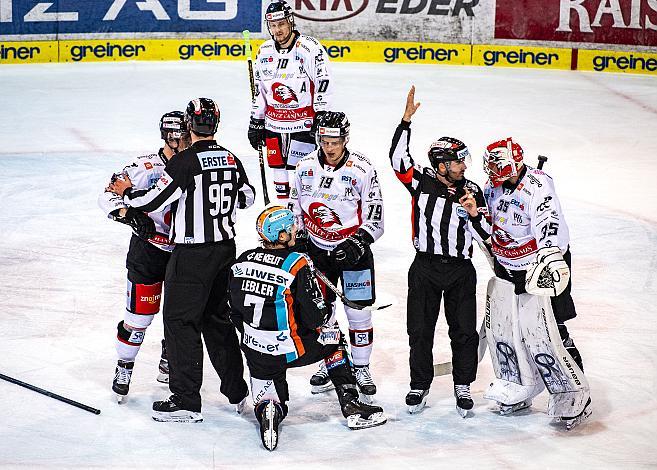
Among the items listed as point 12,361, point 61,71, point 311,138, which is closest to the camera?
point 12,361

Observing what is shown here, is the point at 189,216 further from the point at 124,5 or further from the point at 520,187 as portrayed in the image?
the point at 124,5

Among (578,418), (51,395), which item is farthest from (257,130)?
(578,418)

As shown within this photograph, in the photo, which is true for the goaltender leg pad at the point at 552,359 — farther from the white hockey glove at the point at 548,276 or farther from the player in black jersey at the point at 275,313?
the player in black jersey at the point at 275,313

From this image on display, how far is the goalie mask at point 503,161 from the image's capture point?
223 inches

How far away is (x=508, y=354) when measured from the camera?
5898mm

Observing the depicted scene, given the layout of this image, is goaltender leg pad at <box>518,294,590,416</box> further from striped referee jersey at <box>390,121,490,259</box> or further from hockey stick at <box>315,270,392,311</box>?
hockey stick at <box>315,270,392,311</box>

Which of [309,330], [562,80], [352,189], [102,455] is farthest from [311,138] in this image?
[562,80]

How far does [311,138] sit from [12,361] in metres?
2.96

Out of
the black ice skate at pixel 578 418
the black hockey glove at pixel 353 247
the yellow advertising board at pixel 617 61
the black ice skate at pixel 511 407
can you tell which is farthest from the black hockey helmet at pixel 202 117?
the yellow advertising board at pixel 617 61

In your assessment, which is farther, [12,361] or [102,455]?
[12,361]

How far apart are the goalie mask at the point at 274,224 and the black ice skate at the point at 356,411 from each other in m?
0.90

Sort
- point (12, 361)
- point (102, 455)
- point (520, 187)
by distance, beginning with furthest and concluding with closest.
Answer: point (12, 361) → point (520, 187) → point (102, 455)

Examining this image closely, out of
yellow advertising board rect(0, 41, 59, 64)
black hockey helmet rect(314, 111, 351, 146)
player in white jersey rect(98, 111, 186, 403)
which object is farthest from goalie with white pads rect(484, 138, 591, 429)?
yellow advertising board rect(0, 41, 59, 64)

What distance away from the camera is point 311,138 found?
27.6ft
